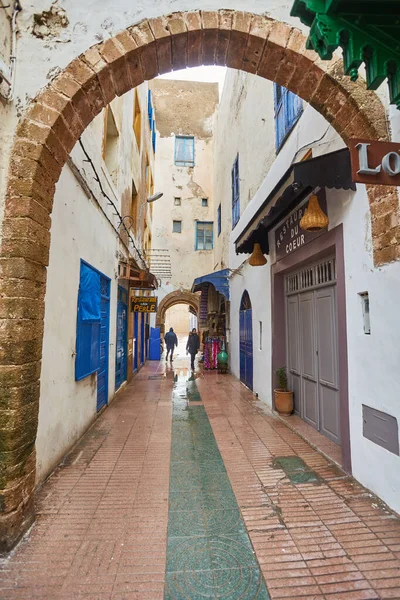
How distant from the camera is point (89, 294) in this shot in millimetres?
4809

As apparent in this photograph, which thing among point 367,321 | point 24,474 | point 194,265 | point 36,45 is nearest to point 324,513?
point 367,321

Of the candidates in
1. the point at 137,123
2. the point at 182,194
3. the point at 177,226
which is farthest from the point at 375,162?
the point at 182,194

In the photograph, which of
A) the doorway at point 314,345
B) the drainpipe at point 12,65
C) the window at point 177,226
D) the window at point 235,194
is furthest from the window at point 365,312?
the window at point 177,226

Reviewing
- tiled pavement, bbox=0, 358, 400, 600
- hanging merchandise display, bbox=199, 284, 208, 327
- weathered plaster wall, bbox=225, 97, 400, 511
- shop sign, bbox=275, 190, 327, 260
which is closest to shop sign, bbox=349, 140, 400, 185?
weathered plaster wall, bbox=225, 97, 400, 511

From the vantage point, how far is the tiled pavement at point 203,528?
76.2 inches

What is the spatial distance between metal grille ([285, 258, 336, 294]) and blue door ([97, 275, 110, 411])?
3515 millimetres

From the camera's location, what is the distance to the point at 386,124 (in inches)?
104

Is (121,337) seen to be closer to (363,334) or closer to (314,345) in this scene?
(314,345)

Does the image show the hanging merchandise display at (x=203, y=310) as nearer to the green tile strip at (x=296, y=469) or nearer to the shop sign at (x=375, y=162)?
the green tile strip at (x=296, y=469)

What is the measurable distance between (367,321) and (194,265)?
48.8ft

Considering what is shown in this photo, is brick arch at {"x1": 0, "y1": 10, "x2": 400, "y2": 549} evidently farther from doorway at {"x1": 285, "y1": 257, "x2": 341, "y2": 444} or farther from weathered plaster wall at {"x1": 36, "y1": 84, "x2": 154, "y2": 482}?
doorway at {"x1": 285, "y1": 257, "x2": 341, "y2": 444}

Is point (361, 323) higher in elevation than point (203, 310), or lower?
lower

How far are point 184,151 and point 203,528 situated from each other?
19567 mm

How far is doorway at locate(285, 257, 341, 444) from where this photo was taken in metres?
4.13
